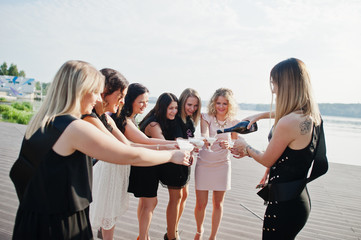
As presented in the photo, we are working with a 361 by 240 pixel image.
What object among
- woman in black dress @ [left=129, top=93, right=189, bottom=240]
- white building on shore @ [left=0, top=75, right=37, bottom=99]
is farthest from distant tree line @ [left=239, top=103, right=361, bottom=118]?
woman in black dress @ [left=129, top=93, right=189, bottom=240]

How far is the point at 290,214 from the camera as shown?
68.4 inches

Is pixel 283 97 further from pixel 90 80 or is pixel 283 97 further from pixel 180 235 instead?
pixel 180 235

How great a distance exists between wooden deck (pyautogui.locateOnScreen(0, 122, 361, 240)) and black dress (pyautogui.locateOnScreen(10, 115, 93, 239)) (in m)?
1.82

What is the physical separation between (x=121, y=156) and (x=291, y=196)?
1.17m

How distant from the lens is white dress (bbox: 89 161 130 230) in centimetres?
236

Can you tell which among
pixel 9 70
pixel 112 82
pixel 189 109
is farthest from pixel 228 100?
pixel 9 70

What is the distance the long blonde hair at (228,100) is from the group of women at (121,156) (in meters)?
0.08

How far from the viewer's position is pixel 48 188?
47.7 inches

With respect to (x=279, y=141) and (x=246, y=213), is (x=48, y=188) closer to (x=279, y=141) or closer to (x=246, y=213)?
(x=279, y=141)

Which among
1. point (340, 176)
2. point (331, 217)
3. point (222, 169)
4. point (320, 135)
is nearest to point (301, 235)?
point (331, 217)

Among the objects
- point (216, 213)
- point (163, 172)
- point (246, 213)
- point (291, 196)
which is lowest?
point (246, 213)

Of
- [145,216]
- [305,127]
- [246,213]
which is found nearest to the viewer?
[305,127]

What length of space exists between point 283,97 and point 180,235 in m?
2.11

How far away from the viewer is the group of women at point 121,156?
3.99 feet
